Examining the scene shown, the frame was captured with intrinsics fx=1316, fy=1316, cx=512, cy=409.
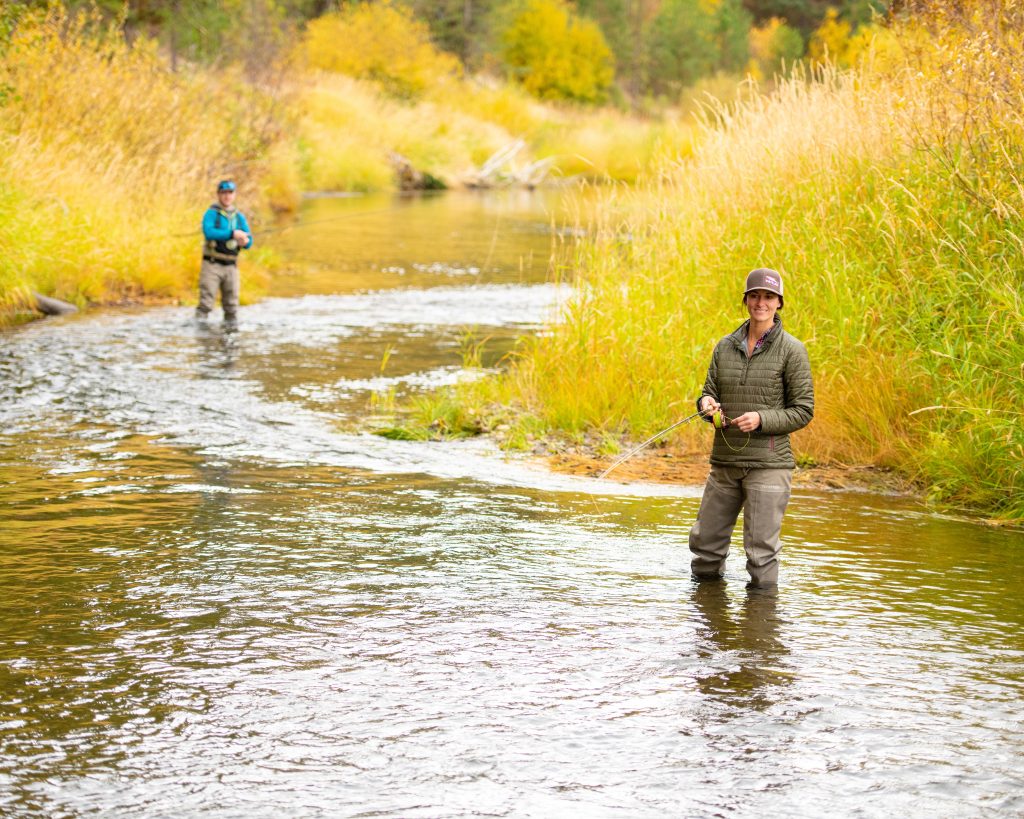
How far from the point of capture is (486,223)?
31.0 m

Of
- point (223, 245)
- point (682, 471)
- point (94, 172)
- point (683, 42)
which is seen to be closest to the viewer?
point (682, 471)

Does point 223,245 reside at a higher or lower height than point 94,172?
lower

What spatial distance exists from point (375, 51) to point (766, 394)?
4801cm

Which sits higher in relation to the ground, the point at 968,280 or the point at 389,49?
the point at 389,49

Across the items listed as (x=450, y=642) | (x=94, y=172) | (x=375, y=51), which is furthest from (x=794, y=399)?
(x=375, y=51)

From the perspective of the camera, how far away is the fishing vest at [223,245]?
15.5 m

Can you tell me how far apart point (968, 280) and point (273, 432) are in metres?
5.34

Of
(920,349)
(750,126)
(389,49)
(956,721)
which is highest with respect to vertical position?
(389,49)

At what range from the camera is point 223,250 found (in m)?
15.8

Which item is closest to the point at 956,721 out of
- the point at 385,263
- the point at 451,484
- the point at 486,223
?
the point at 451,484

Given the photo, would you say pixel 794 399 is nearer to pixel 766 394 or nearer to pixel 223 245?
pixel 766 394

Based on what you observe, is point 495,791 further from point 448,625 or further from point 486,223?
point 486,223

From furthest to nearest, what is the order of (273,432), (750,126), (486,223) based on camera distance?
(486,223)
(750,126)
(273,432)

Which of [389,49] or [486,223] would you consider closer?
[486,223]
